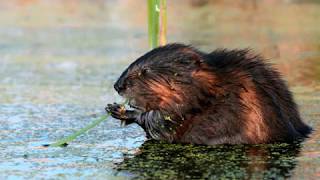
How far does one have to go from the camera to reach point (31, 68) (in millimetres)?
9109

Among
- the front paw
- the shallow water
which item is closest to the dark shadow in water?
the shallow water

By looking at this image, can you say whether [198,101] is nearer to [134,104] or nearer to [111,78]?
[134,104]

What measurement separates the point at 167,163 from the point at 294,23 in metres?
9.44

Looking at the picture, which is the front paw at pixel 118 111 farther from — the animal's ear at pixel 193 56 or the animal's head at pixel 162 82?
the animal's ear at pixel 193 56

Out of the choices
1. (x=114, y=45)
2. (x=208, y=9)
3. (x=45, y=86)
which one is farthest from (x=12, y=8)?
(x=45, y=86)

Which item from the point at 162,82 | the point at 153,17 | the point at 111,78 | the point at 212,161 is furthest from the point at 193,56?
the point at 111,78

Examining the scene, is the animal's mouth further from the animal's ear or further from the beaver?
the animal's ear

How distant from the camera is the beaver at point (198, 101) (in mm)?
4832

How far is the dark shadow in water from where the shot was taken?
404cm

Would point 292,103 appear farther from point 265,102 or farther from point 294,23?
point 294,23

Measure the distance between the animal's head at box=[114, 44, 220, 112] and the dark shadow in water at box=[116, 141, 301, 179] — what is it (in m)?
0.29

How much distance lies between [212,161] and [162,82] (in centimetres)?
67

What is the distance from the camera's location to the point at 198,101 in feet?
16.0

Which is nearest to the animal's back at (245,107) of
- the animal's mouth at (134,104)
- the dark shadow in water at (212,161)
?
the dark shadow in water at (212,161)
